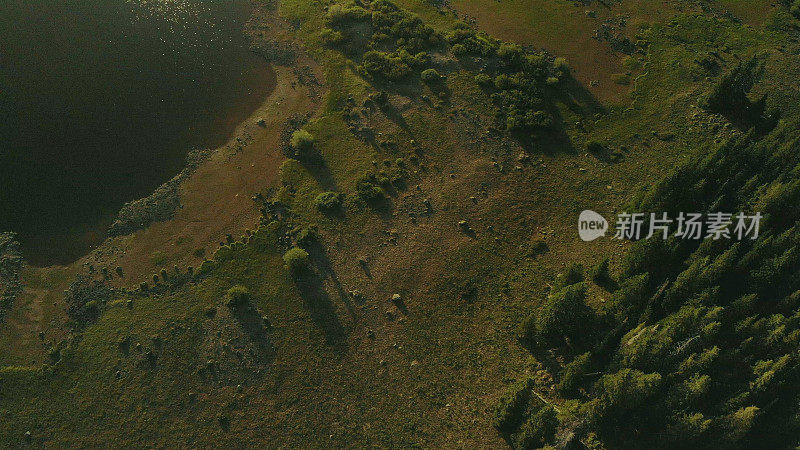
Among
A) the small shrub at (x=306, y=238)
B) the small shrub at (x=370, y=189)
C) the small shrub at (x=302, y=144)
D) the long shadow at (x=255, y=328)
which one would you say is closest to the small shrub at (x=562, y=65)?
the small shrub at (x=370, y=189)

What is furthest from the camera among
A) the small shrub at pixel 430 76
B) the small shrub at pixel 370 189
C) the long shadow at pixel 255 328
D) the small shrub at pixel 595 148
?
the small shrub at pixel 430 76

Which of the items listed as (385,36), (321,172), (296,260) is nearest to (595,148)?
(385,36)

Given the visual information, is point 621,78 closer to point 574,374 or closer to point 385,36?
point 385,36

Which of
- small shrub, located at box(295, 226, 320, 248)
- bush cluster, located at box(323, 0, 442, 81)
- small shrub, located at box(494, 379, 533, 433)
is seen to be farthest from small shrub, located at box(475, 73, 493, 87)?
small shrub, located at box(494, 379, 533, 433)

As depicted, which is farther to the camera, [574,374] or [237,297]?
[237,297]

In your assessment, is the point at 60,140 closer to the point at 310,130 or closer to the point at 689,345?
the point at 310,130

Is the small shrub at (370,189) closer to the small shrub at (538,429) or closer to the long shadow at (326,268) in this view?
the long shadow at (326,268)
